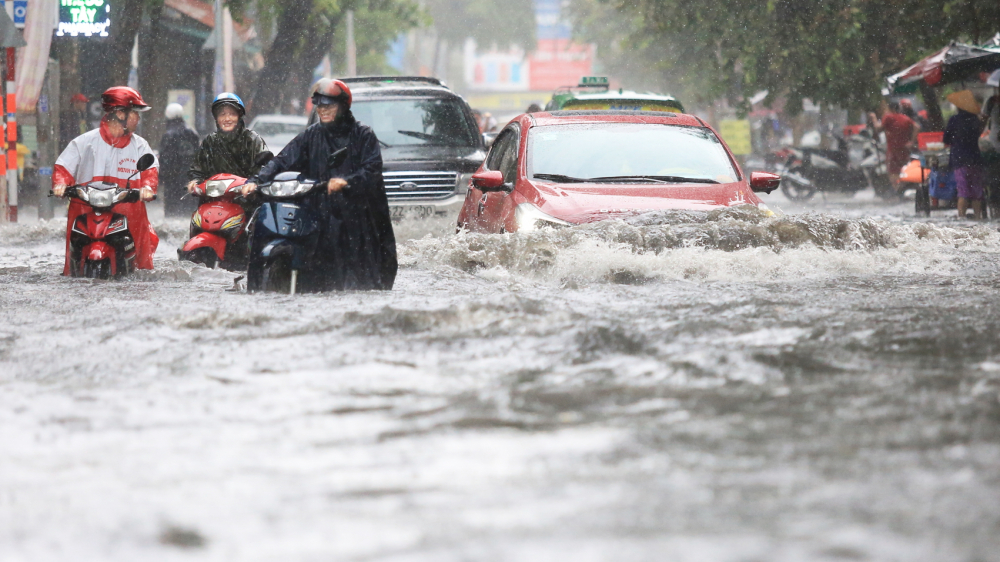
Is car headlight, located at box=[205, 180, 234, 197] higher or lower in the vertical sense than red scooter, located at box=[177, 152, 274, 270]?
higher

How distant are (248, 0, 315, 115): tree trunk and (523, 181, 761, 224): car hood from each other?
1989 cm

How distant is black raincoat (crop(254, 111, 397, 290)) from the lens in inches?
316

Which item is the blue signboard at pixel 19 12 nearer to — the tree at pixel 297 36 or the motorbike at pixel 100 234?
the tree at pixel 297 36

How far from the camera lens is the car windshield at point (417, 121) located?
1502 centimetres

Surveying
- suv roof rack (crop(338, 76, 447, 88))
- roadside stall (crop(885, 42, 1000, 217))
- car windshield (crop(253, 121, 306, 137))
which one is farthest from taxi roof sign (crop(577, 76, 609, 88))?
suv roof rack (crop(338, 76, 447, 88))

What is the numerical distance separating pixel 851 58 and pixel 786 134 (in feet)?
91.4

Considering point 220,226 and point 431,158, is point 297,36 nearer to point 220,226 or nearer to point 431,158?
point 431,158

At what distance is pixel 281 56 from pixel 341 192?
2290cm

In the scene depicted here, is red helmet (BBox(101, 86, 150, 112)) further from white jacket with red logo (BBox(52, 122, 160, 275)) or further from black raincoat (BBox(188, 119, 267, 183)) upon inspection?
black raincoat (BBox(188, 119, 267, 183))

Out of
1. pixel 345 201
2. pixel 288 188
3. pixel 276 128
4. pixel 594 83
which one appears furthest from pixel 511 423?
pixel 276 128

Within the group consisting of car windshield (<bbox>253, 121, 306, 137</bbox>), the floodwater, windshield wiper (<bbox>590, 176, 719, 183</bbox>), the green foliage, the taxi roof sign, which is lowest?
the floodwater

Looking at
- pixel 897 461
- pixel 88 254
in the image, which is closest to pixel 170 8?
pixel 88 254

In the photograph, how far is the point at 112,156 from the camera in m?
9.61

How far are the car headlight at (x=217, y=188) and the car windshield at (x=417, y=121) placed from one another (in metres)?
5.39
